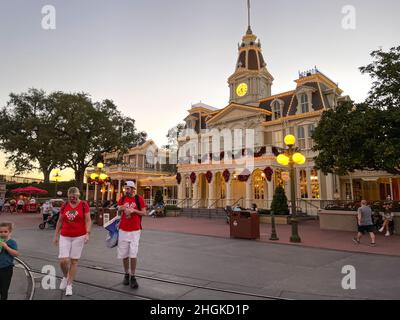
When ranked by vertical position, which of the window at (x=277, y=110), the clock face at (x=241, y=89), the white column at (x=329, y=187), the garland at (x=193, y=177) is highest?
the clock face at (x=241, y=89)

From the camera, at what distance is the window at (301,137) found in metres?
27.3

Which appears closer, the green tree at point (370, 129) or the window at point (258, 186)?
the green tree at point (370, 129)

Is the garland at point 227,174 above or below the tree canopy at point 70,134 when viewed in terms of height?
below

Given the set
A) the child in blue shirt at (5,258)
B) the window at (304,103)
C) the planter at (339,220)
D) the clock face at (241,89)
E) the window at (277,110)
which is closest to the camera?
the child in blue shirt at (5,258)

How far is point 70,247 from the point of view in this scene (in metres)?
5.13

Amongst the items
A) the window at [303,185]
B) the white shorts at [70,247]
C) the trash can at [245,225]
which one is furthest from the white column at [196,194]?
the white shorts at [70,247]

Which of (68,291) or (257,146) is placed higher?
(257,146)

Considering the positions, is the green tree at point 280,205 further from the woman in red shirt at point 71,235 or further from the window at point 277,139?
the woman in red shirt at point 71,235

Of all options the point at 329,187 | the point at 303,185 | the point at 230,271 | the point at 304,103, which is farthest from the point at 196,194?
the point at 230,271

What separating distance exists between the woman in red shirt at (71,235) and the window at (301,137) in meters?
25.1

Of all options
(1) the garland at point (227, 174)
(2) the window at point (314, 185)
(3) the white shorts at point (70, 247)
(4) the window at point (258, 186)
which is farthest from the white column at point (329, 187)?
(3) the white shorts at point (70, 247)

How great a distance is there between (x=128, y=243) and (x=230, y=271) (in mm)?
2788

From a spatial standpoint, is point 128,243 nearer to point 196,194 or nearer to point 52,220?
point 52,220

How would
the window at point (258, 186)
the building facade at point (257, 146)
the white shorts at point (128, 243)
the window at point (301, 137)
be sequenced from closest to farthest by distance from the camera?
the white shorts at point (128, 243) < the building facade at point (257, 146) < the window at point (301, 137) < the window at point (258, 186)
